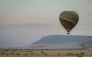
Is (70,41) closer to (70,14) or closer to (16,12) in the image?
(70,14)

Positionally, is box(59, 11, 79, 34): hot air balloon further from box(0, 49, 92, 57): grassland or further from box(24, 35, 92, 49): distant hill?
box(0, 49, 92, 57): grassland

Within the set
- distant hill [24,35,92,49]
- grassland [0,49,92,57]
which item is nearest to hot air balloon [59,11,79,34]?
distant hill [24,35,92,49]

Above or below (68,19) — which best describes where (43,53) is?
below

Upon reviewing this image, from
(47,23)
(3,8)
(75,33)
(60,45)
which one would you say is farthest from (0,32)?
(75,33)

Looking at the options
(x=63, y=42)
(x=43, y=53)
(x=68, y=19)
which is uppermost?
(x=68, y=19)

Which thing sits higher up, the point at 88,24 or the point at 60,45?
the point at 88,24

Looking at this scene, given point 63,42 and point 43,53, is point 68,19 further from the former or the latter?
point 43,53

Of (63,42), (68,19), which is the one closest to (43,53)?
(63,42)
